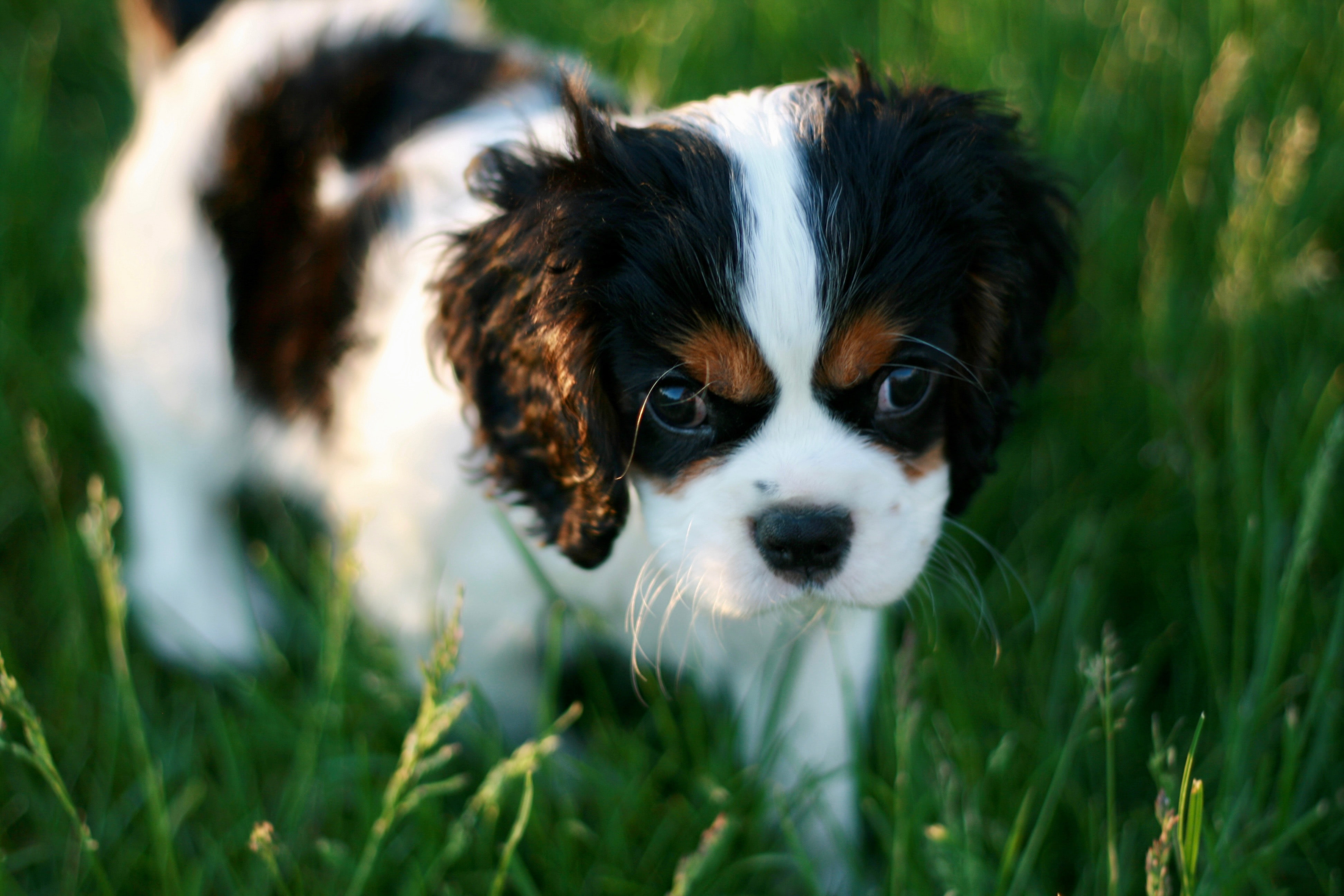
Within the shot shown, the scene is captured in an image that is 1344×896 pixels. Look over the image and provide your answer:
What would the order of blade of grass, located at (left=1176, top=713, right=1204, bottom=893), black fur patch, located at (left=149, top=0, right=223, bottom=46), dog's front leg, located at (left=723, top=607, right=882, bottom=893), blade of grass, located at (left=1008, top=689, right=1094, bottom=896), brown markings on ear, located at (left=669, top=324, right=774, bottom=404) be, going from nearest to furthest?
blade of grass, located at (left=1176, top=713, right=1204, bottom=893) < brown markings on ear, located at (left=669, top=324, right=774, bottom=404) < blade of grass, located at (left=1008, top=689, right=1094, bottom=896) < dog's front leg, located at (left=723, top=607, right=882, bottom=893) < black fur patch, located at (left=149, top=0, right=223, bottom=46)

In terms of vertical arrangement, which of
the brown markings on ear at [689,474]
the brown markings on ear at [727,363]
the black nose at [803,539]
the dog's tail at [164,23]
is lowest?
the black nose at [803,539]

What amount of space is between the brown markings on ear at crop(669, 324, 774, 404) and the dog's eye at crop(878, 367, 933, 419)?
0.68 feet

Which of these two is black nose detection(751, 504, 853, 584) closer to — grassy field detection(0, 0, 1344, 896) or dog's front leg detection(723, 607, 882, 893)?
grassy field detection(0, 0, 1344, 896)

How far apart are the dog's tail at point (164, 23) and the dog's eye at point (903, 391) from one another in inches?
87.9

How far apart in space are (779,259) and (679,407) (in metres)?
0.29

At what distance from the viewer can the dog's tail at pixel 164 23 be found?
275cm

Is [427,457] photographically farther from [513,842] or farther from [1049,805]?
[1049,805]

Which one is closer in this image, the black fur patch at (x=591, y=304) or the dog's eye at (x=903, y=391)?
the black fur patch at (x=591, y=304)

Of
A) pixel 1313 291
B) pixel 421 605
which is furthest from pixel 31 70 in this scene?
pixel 1313 291

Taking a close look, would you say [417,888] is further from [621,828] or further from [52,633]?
[52,633]

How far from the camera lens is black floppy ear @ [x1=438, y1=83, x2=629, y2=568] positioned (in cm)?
156

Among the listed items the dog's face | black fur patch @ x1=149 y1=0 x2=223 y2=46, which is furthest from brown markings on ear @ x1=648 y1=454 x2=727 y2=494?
black fur patch @ x1=149 y1=0 x2=223 y2=46

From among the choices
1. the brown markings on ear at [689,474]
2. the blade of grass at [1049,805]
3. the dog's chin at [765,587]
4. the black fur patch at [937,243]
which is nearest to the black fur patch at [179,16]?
the black fur patch at [937,243]

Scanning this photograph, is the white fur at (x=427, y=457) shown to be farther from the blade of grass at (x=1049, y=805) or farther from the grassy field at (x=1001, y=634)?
the blade of grass at (x=1049, y=805)
